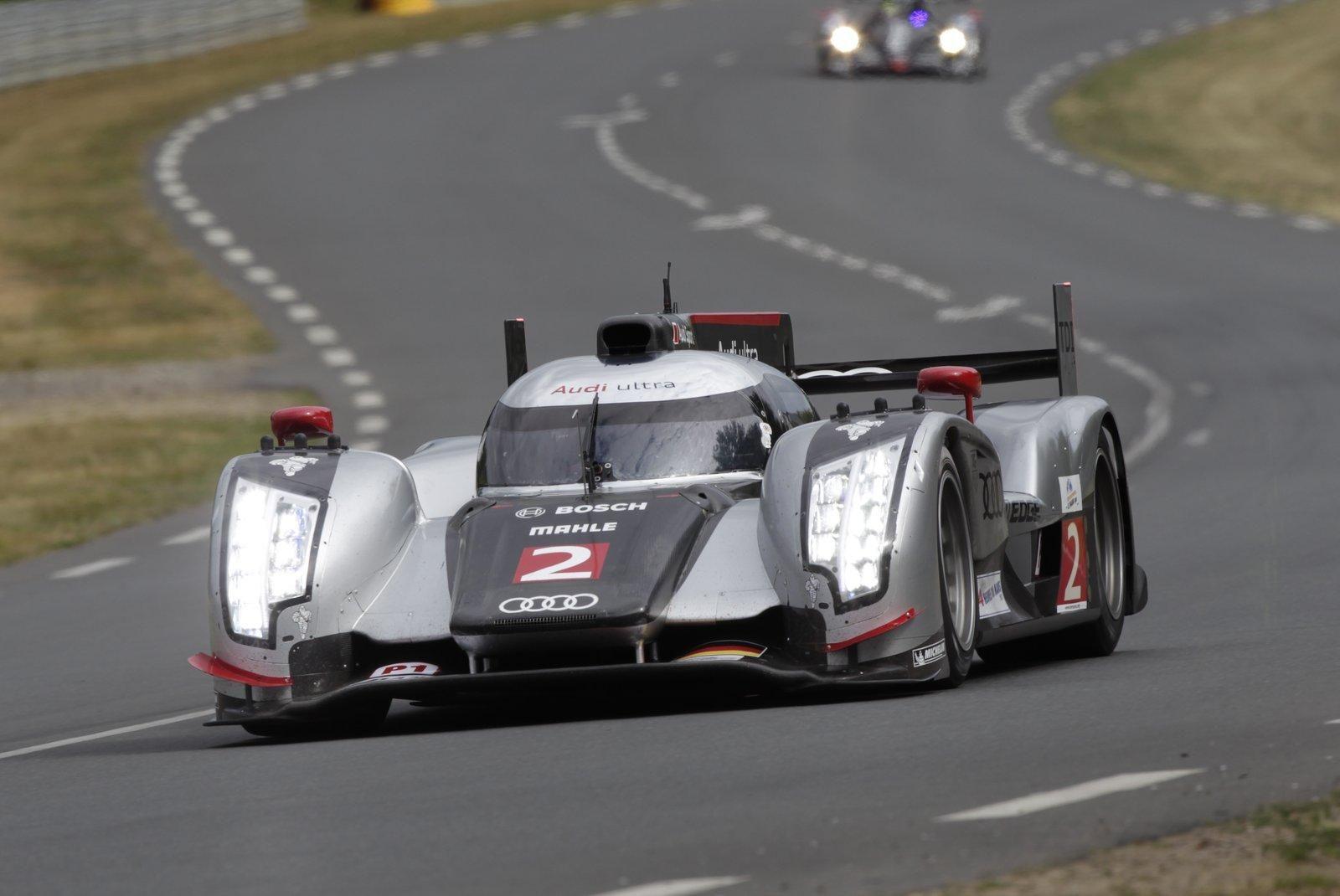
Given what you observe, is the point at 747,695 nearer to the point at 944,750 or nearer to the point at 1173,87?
the point at 944,750

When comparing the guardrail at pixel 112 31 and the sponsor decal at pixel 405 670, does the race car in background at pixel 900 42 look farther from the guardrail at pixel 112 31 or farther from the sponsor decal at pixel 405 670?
the sponsor decal at pixel 405 670

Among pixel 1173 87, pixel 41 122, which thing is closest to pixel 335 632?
pixel 41 122

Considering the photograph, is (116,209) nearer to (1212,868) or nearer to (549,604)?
(549,604)

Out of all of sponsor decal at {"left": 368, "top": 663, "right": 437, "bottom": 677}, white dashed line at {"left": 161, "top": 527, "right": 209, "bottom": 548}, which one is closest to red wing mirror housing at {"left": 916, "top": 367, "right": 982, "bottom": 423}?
sponsor decal at {"left": 368, "top": 663, "right": 437, "bottom": 677}

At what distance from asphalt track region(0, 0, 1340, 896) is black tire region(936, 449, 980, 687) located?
A: 0.19m

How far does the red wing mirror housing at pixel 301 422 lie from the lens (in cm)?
933

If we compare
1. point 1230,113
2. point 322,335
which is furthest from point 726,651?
point 1230,113

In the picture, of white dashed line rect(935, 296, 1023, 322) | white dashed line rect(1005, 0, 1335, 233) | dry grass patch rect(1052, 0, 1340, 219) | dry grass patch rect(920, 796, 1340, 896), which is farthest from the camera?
dry grass patch rect(1052, 0, 1340, 219)

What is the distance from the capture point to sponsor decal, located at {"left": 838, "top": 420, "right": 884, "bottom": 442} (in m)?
8.07

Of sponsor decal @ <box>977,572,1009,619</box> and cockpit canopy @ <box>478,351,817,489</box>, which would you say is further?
cockpit canopy @ <box>478,351,817,489</box>

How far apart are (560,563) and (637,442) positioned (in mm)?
1035

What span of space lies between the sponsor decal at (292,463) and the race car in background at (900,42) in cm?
3314

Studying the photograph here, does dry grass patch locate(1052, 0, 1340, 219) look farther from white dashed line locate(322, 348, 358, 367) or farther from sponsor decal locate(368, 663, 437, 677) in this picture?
sponsor decal locate(368, 663, 437, 677)

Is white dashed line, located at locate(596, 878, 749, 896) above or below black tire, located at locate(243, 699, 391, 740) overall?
above
